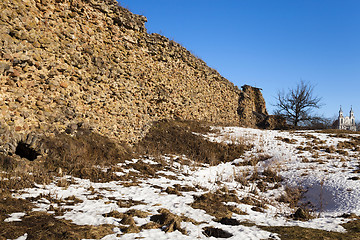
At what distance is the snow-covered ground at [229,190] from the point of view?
13.7ft

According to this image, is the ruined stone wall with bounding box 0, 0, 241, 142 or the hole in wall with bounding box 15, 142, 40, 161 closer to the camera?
the hole in wall with bounding box 15, 142, 40, 161

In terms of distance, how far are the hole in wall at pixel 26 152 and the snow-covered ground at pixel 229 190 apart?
1268 millimetres

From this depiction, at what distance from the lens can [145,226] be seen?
3965 millimetres

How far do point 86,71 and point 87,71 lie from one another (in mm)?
52

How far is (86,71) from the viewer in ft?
30.2

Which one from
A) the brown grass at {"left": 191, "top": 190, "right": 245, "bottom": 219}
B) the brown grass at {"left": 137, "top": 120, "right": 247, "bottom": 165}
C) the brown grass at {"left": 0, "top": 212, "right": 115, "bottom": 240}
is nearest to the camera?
the brown grass at {"left": 0, "top": 212, "right": 115, "bottom": 240}

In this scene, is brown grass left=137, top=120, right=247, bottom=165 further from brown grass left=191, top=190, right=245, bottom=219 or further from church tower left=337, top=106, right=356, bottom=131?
church tower left=337, top=106, right=356, bottom=131

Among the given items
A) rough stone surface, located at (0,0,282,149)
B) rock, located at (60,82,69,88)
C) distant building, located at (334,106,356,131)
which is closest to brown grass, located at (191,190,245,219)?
rough stone surface, located at (0,0,282,149)

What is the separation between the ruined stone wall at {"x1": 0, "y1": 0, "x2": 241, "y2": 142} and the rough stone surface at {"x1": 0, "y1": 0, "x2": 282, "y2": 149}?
28 mm

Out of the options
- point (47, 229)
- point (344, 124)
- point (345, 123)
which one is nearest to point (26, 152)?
point (47, 229)

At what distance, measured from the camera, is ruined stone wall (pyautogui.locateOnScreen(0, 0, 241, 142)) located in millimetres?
6648

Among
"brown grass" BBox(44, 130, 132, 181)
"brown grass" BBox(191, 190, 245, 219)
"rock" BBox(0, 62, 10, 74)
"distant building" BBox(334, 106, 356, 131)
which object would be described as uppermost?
"distant building" BBox(334, 106, 356, 131)

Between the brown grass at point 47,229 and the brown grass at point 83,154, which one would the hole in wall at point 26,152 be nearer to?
the brown grass at point 83,154

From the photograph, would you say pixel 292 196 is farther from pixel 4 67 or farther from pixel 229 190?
pixel 4 67
